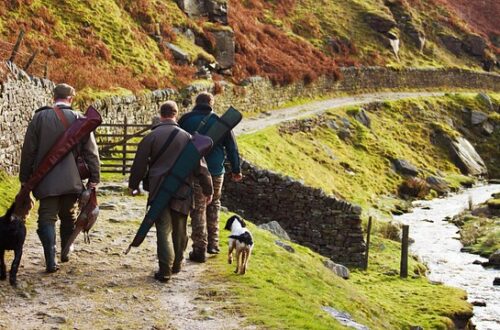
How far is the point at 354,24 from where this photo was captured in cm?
6488

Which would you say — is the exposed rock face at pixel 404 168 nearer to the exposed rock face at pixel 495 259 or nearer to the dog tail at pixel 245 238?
the exposed rock face at pixel 495 259

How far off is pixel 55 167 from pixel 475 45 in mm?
70057

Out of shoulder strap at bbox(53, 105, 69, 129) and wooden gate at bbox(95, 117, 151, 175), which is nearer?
shoulder strap at bbox(53, 105, 69, 129)

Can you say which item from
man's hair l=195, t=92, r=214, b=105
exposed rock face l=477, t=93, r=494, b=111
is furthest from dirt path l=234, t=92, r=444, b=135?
man's hair l=195, t=92, r=214, b=105

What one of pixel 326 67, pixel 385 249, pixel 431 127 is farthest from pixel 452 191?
pixel 385 249

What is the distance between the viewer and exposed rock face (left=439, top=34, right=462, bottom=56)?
72.8 m

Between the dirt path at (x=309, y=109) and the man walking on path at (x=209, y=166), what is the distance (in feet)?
72.7

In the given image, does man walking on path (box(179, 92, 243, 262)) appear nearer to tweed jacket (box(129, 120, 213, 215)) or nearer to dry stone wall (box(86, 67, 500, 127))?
tweed jacket (box(129, 120, 213, 215))

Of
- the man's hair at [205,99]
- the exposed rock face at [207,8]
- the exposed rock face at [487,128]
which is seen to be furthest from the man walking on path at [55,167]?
the exposed rock face at [487,128]

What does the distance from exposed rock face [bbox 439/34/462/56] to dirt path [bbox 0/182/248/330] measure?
6540 centimetres

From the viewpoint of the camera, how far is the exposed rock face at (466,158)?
160ft

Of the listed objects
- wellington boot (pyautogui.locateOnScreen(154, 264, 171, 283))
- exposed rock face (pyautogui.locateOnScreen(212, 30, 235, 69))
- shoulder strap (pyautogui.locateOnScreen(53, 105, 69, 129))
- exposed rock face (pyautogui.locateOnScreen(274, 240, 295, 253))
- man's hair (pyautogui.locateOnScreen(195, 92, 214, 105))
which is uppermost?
exposed rock face (pyautogui.locateOnScreen(212, 30, 235, 69))

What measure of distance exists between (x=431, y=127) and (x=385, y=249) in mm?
28171

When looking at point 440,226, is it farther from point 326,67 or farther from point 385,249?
point 326,67
